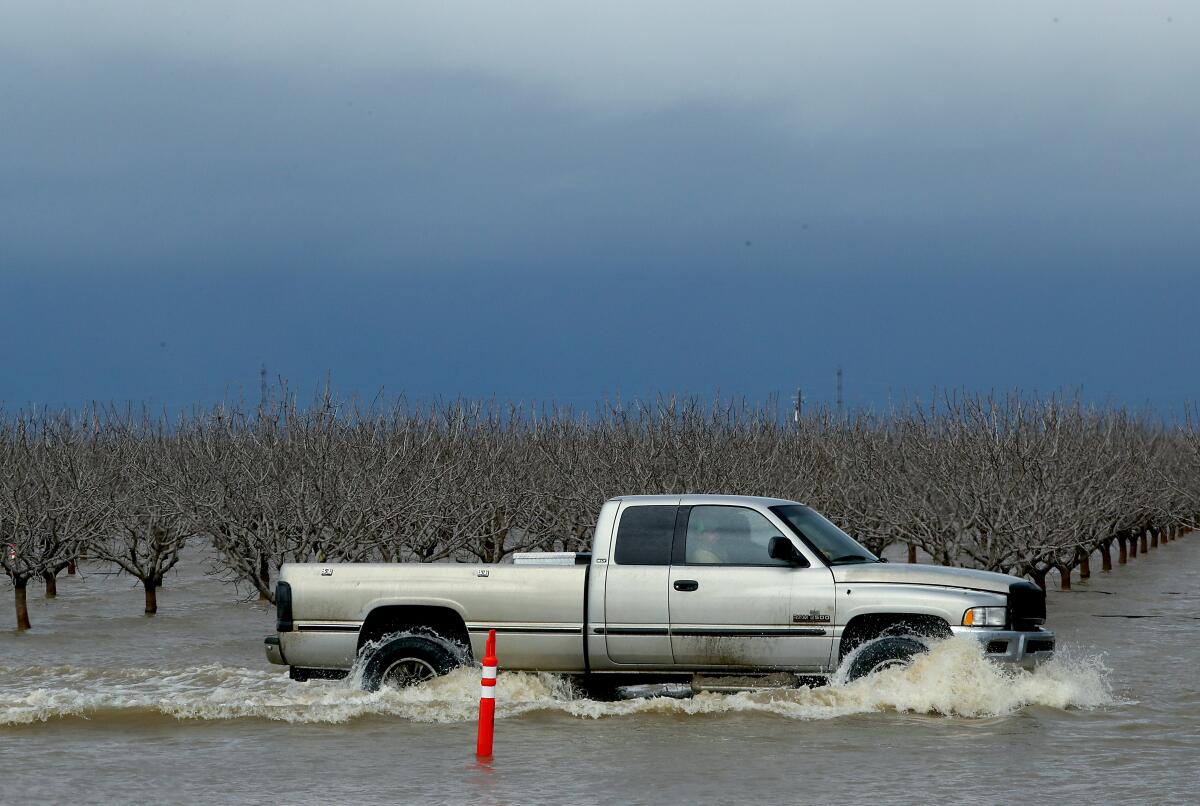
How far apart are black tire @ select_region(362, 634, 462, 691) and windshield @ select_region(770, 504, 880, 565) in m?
2.93

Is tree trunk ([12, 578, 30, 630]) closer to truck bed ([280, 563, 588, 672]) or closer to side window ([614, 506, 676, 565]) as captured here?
truck bed ([280, 563, 588, 672])

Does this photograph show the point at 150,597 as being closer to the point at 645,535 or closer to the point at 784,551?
the point at 645,535

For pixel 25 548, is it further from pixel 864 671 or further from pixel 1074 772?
pixel 1074 772

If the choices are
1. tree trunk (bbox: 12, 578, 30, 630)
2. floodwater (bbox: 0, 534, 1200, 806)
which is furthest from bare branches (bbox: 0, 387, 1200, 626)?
floodwater (bbox: 0, 534, 1200, 806)

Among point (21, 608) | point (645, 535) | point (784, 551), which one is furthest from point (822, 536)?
point (21, 608)

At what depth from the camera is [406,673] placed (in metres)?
12.8

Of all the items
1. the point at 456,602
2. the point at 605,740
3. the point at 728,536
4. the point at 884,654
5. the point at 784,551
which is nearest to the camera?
the point at 605,740

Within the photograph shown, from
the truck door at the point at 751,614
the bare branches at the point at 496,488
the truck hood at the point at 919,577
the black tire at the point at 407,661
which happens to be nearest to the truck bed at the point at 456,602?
the black tire at the point at 407,661

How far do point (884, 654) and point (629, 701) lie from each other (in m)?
2.21

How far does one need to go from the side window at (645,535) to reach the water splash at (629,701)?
3.91 feet

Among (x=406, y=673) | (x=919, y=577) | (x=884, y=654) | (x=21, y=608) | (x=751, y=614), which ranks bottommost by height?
(x=21, y=608)

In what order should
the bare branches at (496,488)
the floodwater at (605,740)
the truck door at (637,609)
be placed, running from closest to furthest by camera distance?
1. the floodwater at (605,740)
2. the truck door at (637,609)
3. the bare branches at (496,488)

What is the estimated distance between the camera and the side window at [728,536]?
12773 mm

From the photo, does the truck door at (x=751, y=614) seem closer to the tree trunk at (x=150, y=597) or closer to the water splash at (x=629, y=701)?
the water splash at (x=629, y=701)
